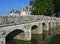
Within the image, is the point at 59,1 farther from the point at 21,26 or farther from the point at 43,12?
the point at 21,26

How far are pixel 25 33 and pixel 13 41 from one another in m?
2.39

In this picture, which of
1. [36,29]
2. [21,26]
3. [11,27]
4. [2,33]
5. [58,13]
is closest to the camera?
[2,33]

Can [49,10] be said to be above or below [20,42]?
above

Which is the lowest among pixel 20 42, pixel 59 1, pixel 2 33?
pixel 20 42

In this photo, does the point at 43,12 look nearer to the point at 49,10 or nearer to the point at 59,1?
the point at 49,10

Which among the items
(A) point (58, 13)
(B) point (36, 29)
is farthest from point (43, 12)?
(B) point (36, 29)

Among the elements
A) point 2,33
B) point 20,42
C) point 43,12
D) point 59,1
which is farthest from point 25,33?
point 59,1

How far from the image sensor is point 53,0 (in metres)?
62.7

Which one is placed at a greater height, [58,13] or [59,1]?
[59,1]

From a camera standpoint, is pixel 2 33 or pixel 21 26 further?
pixel 21 26

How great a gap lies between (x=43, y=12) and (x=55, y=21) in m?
6.33

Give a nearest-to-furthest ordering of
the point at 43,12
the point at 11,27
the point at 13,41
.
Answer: the point at 11,27, the point at 13,41, the point at 43,12

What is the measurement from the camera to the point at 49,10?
58531mm

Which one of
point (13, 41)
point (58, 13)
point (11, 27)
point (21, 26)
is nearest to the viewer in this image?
point (11, 27)
